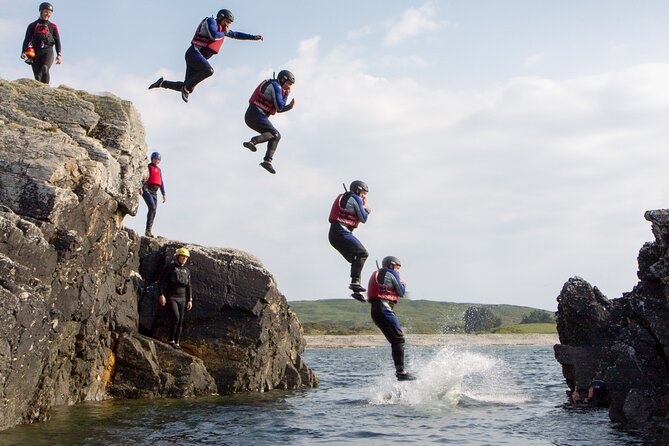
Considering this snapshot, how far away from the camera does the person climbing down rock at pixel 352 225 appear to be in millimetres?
15945

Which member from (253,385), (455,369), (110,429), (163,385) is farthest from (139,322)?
(455,369)

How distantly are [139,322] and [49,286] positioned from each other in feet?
23.9

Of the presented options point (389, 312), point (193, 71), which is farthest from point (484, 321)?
point (193, 71)

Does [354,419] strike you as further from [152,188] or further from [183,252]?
[152,188]

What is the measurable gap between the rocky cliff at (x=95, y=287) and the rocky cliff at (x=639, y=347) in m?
10.1

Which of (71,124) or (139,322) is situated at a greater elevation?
(71,124)

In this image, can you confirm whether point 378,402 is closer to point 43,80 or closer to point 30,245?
point 30,245

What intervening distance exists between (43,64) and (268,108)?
9.64 m

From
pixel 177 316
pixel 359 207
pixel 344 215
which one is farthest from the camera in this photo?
pixel 177 316

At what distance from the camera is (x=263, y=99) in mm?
15109

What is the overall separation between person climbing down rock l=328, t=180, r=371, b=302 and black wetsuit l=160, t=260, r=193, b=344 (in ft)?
22.6

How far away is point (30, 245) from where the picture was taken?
1509 cm

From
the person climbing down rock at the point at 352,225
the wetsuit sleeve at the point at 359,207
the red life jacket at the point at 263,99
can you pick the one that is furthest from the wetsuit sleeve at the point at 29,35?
the wetsuit sleeve at the point at 359,207

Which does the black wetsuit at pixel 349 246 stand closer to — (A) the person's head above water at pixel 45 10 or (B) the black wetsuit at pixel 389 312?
(B) the black wetsuit at pixel 389 312
